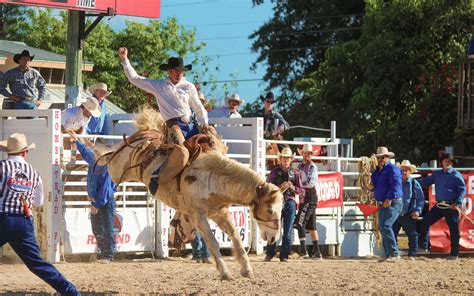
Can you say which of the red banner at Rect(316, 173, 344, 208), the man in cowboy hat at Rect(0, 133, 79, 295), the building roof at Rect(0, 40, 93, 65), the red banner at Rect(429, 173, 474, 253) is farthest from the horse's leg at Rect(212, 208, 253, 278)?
the building roof at Rect(0, 40, 93, 65)

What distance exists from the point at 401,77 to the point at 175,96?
2213 cm

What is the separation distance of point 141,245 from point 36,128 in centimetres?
251

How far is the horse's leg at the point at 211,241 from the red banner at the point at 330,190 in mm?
5387

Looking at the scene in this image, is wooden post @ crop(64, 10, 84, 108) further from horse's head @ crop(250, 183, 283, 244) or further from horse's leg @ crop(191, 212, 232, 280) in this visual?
horse's head @ crop(250, 183, 283, 244)

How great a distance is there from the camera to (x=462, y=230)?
61.5ft

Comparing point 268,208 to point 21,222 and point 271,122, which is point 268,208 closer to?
point 21,222

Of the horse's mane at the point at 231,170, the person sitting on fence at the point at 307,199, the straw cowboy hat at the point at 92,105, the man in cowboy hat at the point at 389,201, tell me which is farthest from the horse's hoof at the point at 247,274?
the man in cowboy hat at the point at 389,201

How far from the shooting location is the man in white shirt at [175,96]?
12859 mm

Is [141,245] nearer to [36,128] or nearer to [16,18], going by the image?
[36,128]

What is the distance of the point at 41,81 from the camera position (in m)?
16.2

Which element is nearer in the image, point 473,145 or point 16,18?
point 473,145

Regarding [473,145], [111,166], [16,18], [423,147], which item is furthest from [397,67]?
[16,18]

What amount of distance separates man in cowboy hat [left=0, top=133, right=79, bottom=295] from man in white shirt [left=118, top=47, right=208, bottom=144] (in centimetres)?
313

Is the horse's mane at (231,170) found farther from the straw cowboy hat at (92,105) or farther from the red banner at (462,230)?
the red banner at (462,230)
